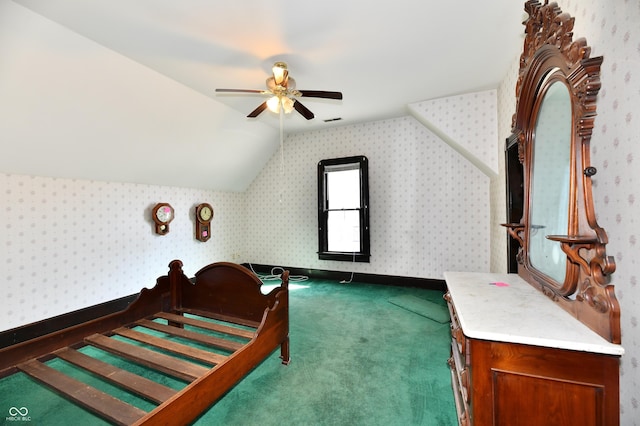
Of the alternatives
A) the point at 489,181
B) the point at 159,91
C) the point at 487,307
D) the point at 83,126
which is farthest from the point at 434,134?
the point at 83,126

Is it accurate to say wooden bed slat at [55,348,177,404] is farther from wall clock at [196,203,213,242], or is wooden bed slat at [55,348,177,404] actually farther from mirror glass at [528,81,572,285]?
wall clock at [196,203,213,242]

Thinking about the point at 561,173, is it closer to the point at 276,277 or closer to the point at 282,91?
the point at 282,91

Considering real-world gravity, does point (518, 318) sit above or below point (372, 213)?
below

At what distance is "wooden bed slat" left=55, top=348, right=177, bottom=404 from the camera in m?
1.34

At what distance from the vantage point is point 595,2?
3.90 feet

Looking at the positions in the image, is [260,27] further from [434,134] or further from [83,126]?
[434,134]

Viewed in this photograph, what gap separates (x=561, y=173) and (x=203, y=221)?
4621 millimetres

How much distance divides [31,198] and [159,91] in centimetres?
168

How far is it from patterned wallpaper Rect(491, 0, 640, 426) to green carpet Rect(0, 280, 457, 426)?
1052mm

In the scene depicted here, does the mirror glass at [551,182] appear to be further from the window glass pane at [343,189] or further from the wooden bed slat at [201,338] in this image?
the window glass pane at [343,189]

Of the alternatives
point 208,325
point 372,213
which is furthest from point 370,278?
point 208,325

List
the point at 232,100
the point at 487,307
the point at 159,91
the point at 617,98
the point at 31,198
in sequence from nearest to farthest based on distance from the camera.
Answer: the point at 617,98
the point at 487,307
the point at 31,198
the point at 159,91
the point at 232,100

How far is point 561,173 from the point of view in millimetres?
1390

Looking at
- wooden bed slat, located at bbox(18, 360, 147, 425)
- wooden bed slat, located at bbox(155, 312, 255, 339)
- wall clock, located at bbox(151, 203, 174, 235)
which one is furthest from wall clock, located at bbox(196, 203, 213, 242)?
wooden bed slat, located at bbox(18, 360, 147, 425)
